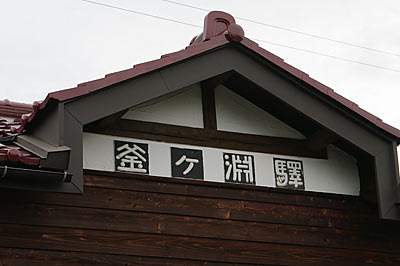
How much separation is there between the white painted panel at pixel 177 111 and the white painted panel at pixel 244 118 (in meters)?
0.27

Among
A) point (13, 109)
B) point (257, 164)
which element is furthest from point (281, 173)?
point (13, 109)

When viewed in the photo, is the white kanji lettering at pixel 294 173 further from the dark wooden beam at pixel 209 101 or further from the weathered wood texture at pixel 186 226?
the dark wooden beam at pixel 209 101

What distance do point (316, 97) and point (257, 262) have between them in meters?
1.99

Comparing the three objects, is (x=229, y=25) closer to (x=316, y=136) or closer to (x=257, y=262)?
(x=316, y=136)

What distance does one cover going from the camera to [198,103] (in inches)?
356

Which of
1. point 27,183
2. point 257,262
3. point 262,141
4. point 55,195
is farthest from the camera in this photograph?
point 262,141

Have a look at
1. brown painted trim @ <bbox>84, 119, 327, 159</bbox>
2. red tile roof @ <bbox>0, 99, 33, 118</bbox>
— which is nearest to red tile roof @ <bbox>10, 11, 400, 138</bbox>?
brown painted trim @ <bbox>84, 119, 327, 159</bbox>

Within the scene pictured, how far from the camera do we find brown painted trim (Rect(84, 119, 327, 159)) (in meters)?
8.39

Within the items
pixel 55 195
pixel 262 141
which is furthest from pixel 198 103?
pixel 55 195

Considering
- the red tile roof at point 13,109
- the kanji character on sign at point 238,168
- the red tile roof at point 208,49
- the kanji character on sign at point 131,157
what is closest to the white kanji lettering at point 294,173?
the kanji character on sign at point 238,168

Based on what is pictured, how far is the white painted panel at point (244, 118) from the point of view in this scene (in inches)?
360

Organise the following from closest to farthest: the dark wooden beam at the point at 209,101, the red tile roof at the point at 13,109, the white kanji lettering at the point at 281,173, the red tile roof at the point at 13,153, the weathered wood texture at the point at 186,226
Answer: the red tile roof at the point at 13,153
the weathered wood texture at the point at 186,226
the dark wooden beam at the point at 209,101
the white kanji lettering at the point at 281,173
the red tile roof at the point at 13,109

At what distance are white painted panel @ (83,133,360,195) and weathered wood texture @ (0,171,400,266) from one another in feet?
0.39

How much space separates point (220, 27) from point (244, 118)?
1.14 m
